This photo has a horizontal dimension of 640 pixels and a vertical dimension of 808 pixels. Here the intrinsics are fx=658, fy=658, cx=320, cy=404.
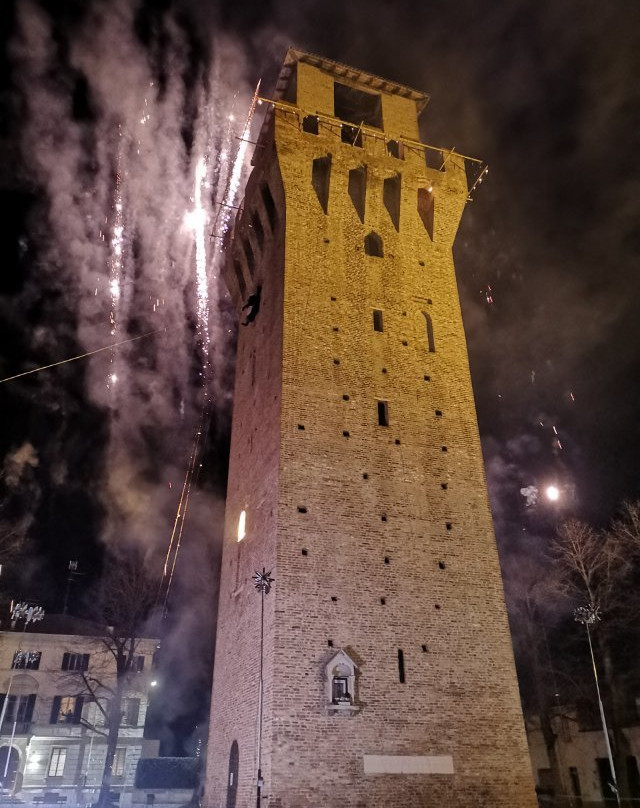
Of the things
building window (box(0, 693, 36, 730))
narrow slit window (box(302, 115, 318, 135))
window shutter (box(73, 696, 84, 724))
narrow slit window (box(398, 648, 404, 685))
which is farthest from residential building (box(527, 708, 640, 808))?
building window (box(0, 693, 36, 730))

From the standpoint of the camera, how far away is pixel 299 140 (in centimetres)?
2397

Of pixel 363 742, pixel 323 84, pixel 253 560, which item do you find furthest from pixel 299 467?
pixel 323 84

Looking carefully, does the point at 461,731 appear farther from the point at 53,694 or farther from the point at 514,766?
the point at 53,694

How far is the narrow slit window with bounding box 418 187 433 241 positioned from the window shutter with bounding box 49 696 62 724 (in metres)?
39.1

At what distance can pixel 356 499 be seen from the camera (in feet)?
60.7

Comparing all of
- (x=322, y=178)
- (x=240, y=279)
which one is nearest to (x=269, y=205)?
(x=322, y=178)

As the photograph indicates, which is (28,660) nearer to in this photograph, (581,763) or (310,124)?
(581,763)

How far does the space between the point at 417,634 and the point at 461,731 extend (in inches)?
96.9

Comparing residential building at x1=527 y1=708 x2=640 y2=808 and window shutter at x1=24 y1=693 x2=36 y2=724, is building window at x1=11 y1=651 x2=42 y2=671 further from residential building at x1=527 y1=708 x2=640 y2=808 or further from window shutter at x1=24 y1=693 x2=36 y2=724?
residential building at x1=527 y1=708 x2=640 y2=808

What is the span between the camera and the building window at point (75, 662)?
45416 millimetres

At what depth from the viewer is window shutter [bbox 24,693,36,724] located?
140ft

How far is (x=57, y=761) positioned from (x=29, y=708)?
12.6 feet

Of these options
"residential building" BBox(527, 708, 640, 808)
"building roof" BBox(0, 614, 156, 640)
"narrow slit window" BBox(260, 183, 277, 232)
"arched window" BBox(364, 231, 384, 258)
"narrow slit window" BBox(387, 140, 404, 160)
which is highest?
"narrow slit window" BBox(387, 140, 404, 160)

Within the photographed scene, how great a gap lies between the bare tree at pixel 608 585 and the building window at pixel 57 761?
1302 inches
